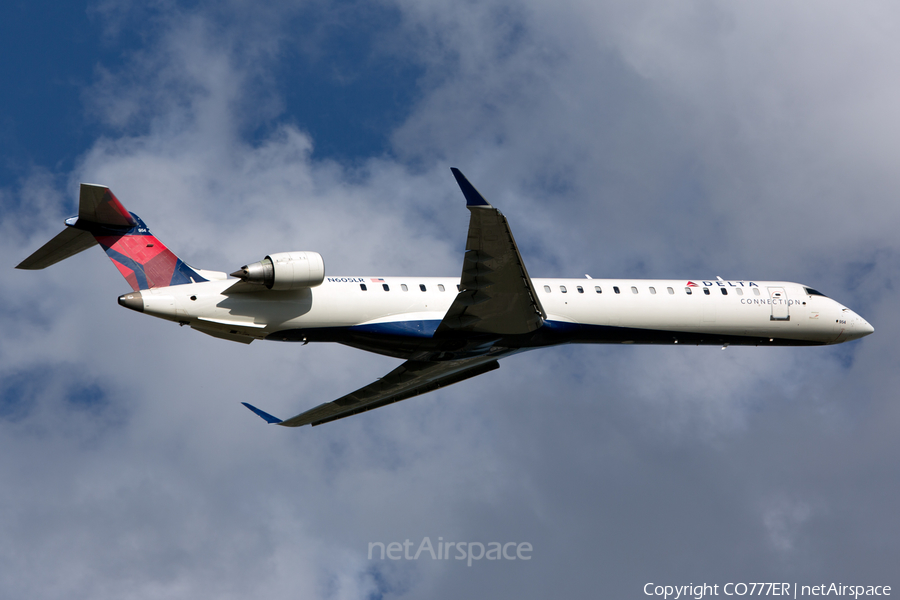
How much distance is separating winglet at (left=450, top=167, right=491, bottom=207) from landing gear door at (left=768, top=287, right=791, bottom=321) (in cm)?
1331

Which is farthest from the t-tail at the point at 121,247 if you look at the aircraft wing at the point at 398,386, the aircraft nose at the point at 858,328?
the aircraft nose at the point at 858,328

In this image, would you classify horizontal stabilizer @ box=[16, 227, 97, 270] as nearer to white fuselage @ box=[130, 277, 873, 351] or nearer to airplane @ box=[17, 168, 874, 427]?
airplane @ box=[17, 168, 874, 427]

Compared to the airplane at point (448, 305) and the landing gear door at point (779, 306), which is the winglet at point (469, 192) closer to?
the airplane at point (448, 305)

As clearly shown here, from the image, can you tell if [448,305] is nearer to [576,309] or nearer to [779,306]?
[576,309]

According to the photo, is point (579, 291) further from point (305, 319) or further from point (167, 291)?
point (167, 291)

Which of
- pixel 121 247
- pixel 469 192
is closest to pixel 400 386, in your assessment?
pixel 121 247

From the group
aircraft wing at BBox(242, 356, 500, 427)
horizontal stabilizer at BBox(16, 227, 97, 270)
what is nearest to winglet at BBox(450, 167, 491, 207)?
aircraft wing at BBox(242, 356, 500, 427)

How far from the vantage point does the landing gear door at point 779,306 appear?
97.9ft

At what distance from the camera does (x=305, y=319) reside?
81.1 feet

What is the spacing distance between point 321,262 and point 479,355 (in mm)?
6030

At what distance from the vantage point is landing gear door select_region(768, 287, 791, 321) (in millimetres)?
29844

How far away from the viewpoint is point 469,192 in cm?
2067

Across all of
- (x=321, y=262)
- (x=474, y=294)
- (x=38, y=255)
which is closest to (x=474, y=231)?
(x=474, y=294)

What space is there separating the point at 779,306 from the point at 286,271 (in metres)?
16.5
